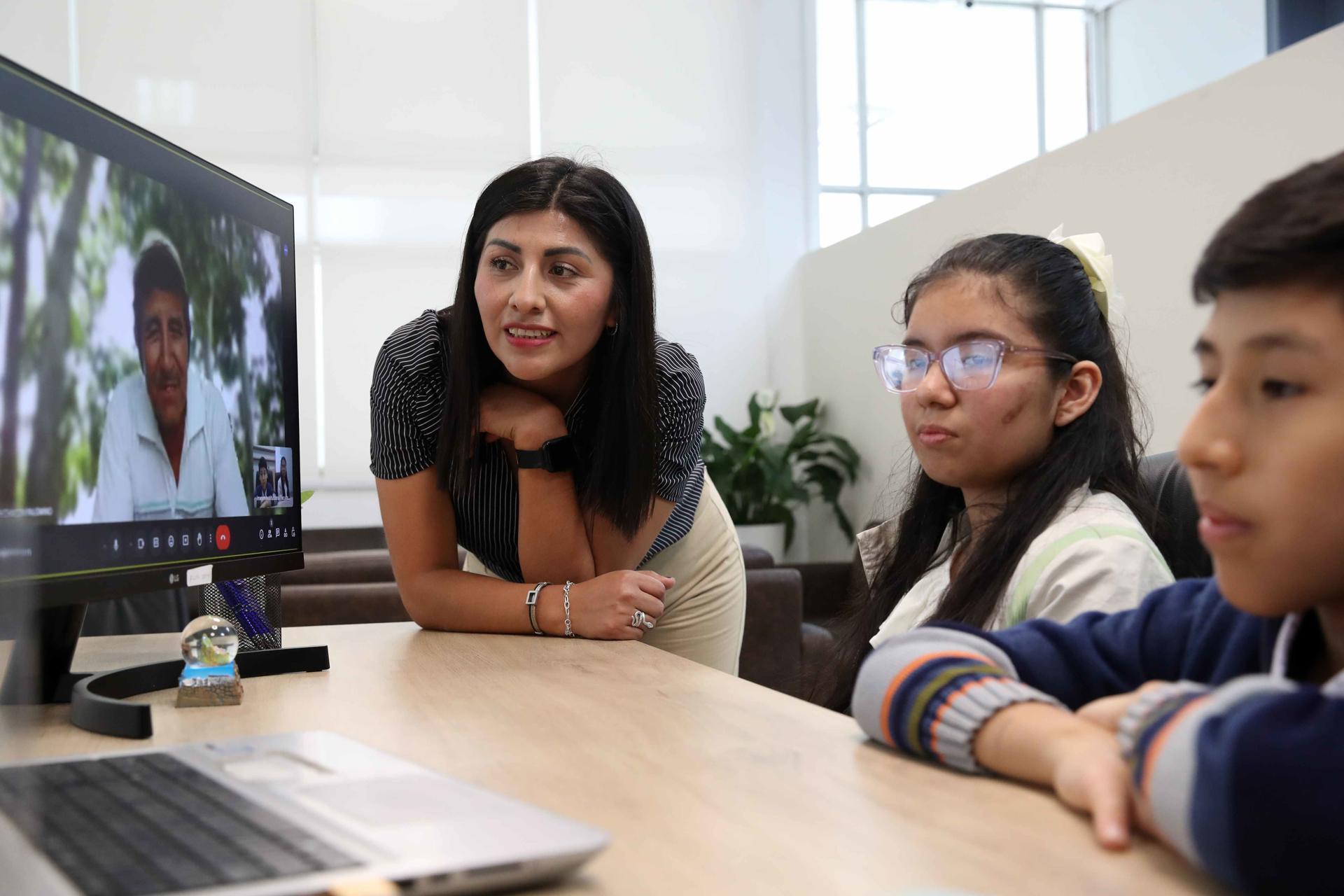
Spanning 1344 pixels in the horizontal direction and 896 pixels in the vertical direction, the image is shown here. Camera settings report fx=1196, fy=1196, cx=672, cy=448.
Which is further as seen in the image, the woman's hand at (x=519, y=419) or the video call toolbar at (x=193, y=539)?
the woman's hand at (x=519, y=419)

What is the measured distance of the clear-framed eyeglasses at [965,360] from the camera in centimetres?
152

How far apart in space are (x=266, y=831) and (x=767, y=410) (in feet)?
19.9

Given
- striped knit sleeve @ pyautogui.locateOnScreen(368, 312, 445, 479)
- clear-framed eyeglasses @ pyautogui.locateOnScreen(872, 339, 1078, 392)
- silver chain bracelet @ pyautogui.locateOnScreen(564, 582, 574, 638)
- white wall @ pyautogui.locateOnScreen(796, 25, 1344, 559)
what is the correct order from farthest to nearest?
white wall @ pyautogui.locateOnScreen(796, 25, 1344, 559) < striped knit sleeve @ pyautogui.locateOnScreen(368, 312, 445, 479) < silver chain bracelet @ pyautogui.locateOnScreen(564, 582, 574, 638) < clear-framed eyeglasses @ pyautogui.locateOnScreen(872, 339, 1078, 392)

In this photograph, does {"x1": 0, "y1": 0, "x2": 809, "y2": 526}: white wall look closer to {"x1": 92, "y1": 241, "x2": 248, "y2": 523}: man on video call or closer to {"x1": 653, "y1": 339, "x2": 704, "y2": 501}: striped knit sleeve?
{"x1": 653, "y1": 339, "x2": 704, "y2": 501}: striped knit sleeve

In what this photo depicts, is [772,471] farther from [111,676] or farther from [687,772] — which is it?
[687,772]

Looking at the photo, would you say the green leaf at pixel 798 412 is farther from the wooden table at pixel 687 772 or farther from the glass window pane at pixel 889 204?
the wooden table at pixel 687 772

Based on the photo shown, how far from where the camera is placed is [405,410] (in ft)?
5.72

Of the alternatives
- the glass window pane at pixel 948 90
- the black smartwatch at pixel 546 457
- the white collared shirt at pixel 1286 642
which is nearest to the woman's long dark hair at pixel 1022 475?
the black smartwatch at pixel 546 457

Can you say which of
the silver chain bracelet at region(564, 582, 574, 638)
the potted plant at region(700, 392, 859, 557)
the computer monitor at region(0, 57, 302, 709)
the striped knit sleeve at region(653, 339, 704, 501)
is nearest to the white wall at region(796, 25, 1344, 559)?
the potted plant at region(700, 392, 859, 557)

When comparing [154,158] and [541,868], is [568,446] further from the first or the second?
[541,868]

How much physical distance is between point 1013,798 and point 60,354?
0.69m

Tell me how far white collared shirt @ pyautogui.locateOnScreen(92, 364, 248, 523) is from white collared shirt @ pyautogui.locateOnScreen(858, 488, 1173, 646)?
749 mm

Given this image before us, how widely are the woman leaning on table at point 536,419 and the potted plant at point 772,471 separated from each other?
4437 millimetres

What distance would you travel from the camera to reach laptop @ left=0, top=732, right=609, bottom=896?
523 mm
